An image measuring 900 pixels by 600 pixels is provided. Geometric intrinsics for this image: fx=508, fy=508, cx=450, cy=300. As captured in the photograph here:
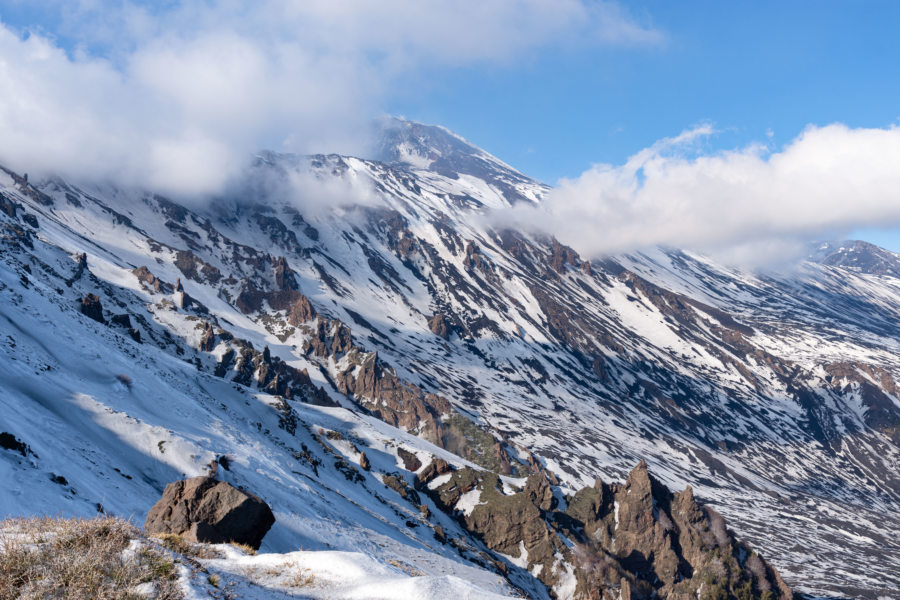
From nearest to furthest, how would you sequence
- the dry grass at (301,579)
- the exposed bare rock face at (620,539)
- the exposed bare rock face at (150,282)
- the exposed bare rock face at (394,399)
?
the dry grass at (301,579)
the exposed bare rock face at (620,539)
the exposed bare rock face at (150,282)
the exposed bare rock face at (394,399)

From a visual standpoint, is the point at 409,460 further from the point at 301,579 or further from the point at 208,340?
the point at 208,340

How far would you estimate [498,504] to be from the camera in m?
74.7

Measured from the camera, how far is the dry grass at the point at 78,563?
303 inches

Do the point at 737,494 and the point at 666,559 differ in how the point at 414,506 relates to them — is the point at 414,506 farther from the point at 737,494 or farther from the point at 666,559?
the point at 737,494

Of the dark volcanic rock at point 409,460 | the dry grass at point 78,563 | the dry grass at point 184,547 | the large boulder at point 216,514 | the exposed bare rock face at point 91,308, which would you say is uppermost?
the dry grass at point 78,563

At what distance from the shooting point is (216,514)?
20.0 m

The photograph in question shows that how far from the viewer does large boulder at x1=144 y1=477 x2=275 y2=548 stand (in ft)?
64.1

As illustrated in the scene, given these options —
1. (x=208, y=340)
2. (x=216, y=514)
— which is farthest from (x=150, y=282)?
(x=216, y=514)

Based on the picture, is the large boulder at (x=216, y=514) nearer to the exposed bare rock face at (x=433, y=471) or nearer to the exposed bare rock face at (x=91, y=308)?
the exposed bare rock face at (x=433, y=471)

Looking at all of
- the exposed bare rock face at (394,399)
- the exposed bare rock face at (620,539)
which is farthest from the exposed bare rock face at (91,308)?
the exposed bare rock face at (394,399)

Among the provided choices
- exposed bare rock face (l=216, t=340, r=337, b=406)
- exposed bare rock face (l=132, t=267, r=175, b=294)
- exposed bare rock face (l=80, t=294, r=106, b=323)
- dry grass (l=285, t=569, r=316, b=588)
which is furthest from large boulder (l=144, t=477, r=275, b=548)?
exposed bare rock face (l=132, t=267, r=175, b=294)

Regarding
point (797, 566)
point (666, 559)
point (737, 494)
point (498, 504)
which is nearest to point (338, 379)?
point (498, 504)

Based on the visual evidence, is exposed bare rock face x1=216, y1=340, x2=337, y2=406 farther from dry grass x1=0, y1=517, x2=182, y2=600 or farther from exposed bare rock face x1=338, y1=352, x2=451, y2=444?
dry grass x1=0, y1=517, x2=182, y2=600

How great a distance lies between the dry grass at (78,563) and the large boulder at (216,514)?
403 inches
